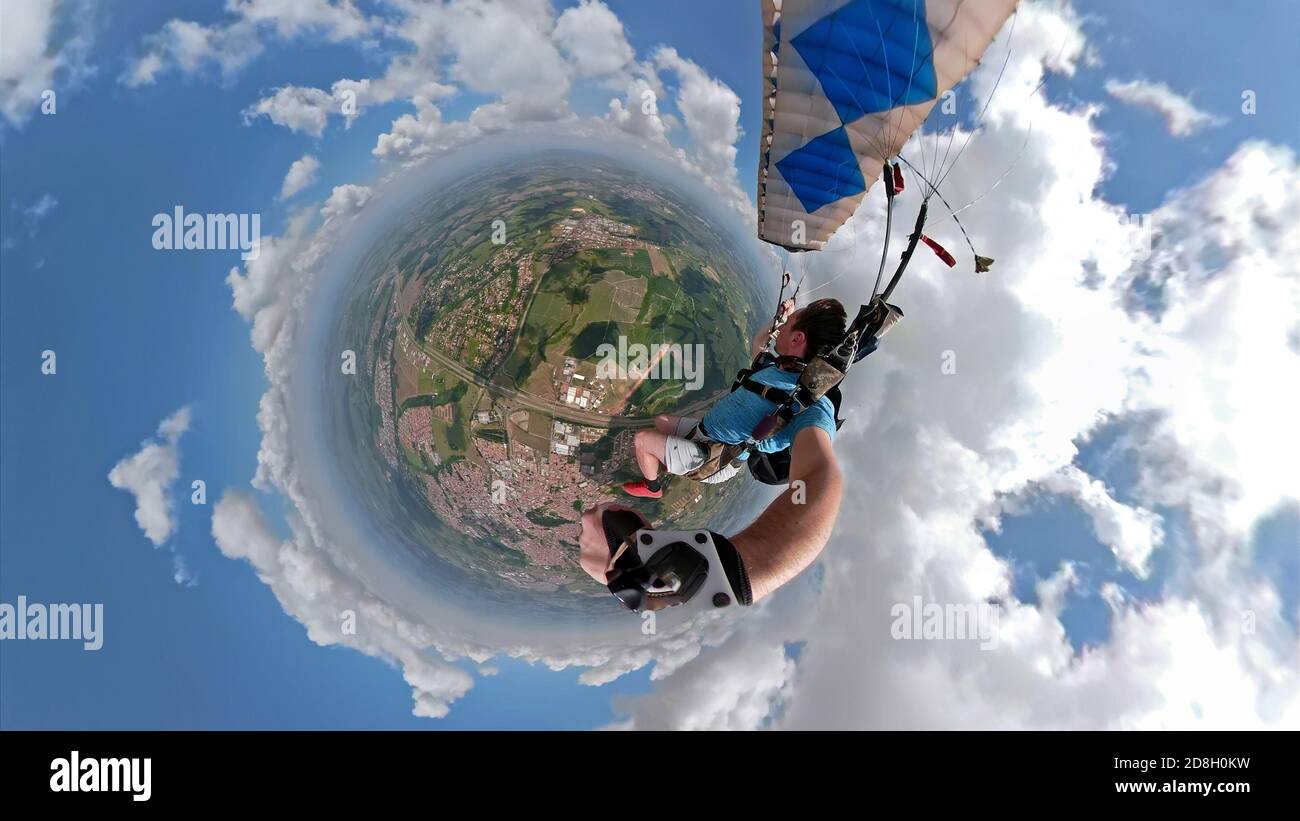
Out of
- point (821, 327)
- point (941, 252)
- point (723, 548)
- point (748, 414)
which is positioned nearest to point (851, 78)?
point (941, 252)

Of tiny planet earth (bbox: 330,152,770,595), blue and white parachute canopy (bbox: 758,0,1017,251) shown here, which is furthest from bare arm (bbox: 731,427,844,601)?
tiny planet earth (bbox: 330,152,770,595)

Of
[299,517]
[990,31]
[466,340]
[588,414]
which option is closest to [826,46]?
[990,31]

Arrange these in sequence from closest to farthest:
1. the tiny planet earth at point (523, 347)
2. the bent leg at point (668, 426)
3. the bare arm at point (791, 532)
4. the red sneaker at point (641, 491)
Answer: the bare arm at point (791, 532) → the bent leg at point (668, 426) → the red sneaker at point (641, 491) → the tiny planet earth at point (523, 347)

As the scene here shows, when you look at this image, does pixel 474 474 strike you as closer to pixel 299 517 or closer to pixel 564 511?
pixel 564 511

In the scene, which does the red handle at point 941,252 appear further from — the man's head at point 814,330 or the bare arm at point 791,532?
the bare arm at point 791,532

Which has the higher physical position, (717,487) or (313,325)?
(313,325)

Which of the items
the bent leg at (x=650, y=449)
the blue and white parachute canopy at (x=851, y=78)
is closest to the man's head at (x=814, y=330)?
the bent leg at (x=650, y=449)
